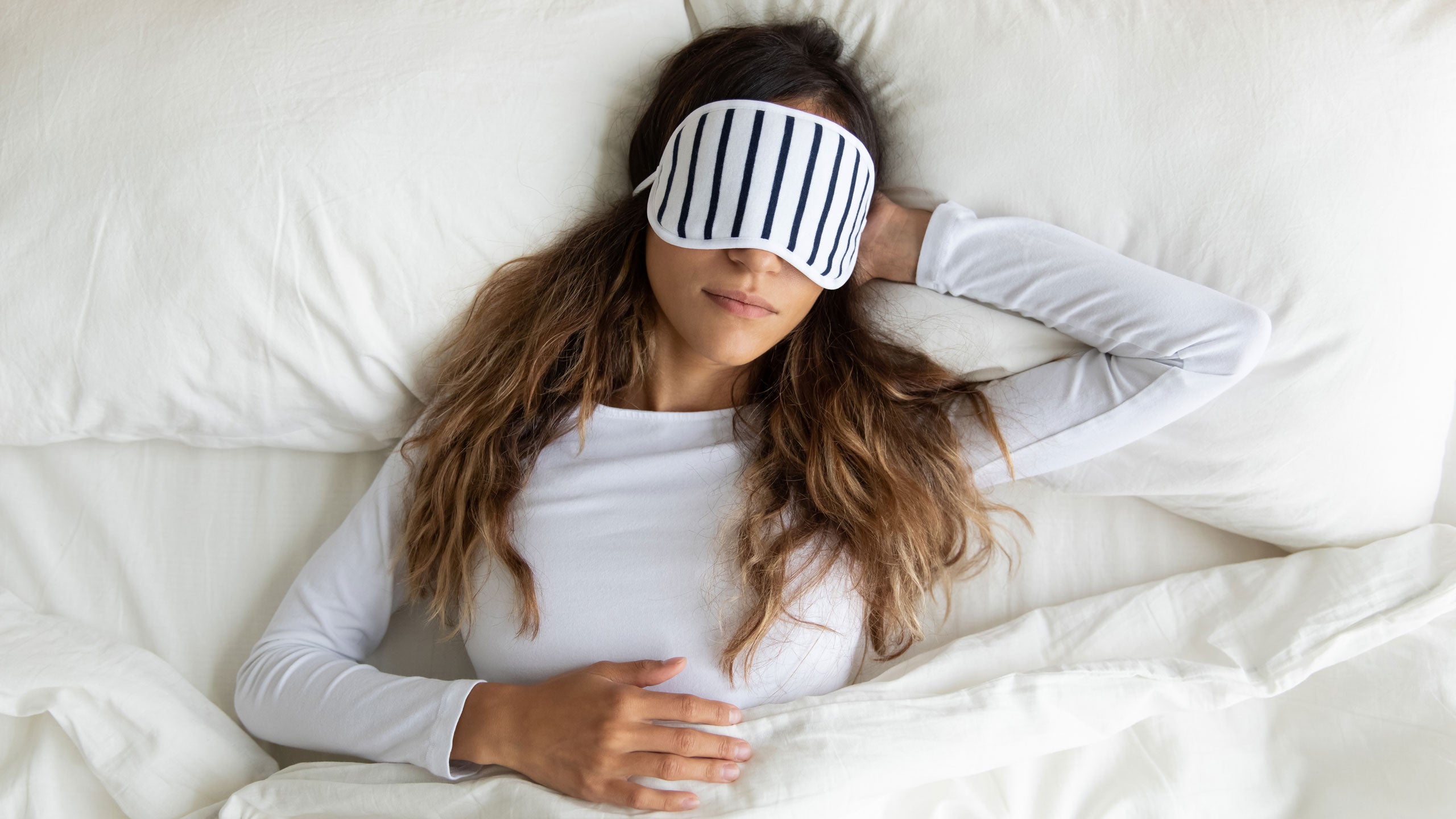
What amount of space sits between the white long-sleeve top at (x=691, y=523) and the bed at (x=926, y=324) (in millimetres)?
48

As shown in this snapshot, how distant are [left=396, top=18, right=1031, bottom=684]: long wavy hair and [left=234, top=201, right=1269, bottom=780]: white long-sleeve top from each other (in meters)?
0.02

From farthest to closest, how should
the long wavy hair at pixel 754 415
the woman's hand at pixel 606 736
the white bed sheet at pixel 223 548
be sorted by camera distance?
1. the white bed sheet at pixel 223 548
2. the long wavy hair at pixel 754 415
3. the woman's hand at pixel 606 736

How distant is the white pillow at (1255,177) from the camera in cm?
100

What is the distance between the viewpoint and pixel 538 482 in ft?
3.59

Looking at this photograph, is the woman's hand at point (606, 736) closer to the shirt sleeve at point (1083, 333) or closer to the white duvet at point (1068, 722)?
the white duvet at point (1068, 722)

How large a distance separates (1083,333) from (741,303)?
1.22 feet

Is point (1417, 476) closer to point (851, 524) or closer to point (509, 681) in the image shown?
point (851, 524)

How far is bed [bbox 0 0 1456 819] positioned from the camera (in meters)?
1.00

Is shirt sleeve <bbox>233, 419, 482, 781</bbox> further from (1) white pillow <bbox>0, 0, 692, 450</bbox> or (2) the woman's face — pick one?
(2) the woman's face

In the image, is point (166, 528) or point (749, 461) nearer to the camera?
point (749, 461)

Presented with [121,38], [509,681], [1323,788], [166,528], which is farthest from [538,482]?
[1323,788]

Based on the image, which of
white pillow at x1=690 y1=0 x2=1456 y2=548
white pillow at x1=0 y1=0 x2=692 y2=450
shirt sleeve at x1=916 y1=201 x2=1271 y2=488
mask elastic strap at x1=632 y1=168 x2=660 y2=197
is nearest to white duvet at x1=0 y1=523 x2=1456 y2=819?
white pillow at x1=690 y1=0 x2=1456 y2=548

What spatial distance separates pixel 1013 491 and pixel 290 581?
902mm

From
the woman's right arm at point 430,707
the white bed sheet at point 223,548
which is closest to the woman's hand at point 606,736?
the woman's right arm at point 430,707
